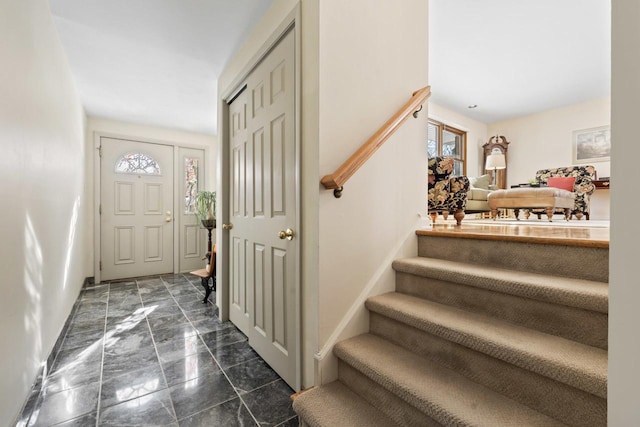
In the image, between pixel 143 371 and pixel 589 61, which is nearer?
pixel 143 371

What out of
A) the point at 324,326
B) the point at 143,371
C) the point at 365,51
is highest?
the point at 365,51

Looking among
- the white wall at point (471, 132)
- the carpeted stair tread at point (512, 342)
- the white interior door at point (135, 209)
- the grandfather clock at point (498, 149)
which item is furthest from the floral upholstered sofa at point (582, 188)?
the white interior door at point (135, 209)

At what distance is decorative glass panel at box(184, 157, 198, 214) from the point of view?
192 inches

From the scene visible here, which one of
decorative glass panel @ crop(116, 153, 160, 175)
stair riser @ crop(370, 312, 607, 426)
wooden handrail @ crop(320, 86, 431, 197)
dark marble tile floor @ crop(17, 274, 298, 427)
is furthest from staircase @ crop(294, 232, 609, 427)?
decorative glass panel @ crop(116, 153, 160, 175)

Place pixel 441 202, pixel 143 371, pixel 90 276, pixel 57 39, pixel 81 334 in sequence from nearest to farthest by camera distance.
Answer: pixel 143 371 < pixel 57 39 < pixel 81 334 < pixel 441 202 < pixel 90 276

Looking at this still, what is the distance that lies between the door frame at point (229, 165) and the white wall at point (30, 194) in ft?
4.04

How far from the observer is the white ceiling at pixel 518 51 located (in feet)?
8.32

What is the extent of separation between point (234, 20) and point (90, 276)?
4.09 meters

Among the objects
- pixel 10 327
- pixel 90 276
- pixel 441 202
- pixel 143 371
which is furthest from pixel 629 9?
pixel 90 276

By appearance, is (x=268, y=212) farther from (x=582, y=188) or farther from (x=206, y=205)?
(x=582, y=188)

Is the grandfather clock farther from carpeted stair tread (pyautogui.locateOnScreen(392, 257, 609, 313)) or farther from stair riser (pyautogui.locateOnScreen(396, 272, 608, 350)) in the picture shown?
stair riser (pyautogui.locateOnScreen(396, 272, 608, 350))

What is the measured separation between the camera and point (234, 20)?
2119 millimetres

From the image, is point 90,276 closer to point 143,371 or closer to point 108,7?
point 143,371

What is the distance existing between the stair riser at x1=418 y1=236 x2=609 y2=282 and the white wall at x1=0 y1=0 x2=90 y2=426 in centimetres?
231
